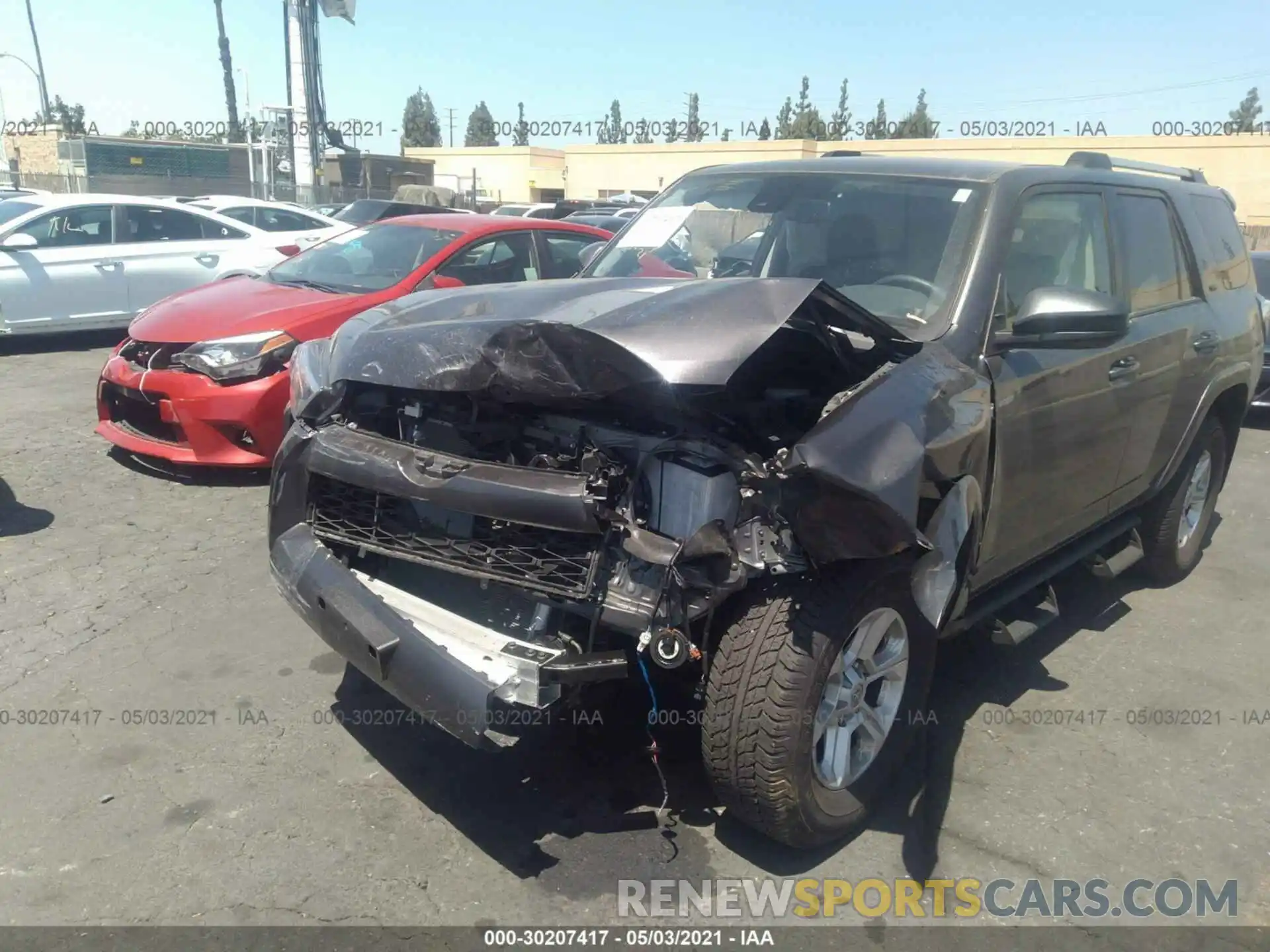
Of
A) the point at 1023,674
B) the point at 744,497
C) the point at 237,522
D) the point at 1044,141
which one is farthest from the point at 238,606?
the point at 1044,141

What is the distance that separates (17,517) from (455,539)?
3592 mm

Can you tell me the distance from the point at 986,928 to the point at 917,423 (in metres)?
1.38

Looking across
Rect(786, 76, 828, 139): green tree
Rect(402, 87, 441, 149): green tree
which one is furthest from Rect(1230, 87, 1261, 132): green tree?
Rect(402, 87, 441, 149): green tree

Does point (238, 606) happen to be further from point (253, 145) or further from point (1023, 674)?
point (253, 145)

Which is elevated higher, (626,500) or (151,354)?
(626,500)

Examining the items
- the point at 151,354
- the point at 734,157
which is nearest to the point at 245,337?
the point at 151,354

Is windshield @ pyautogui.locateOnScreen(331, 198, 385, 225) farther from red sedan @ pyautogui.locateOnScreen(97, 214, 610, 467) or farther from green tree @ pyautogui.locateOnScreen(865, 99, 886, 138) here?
green tree @ pyautogui.locateOnScreen(865, 99, 886, 138)

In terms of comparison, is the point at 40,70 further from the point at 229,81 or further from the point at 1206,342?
the point at 1206,342

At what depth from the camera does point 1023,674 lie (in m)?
4.16

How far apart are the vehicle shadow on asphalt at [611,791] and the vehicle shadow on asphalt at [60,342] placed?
815 centimetres

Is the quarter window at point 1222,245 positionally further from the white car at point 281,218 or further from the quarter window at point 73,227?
the white car at point 281,218

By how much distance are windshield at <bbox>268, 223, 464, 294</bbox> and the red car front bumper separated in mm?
1130

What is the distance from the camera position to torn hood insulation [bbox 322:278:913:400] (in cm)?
259

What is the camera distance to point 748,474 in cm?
258
